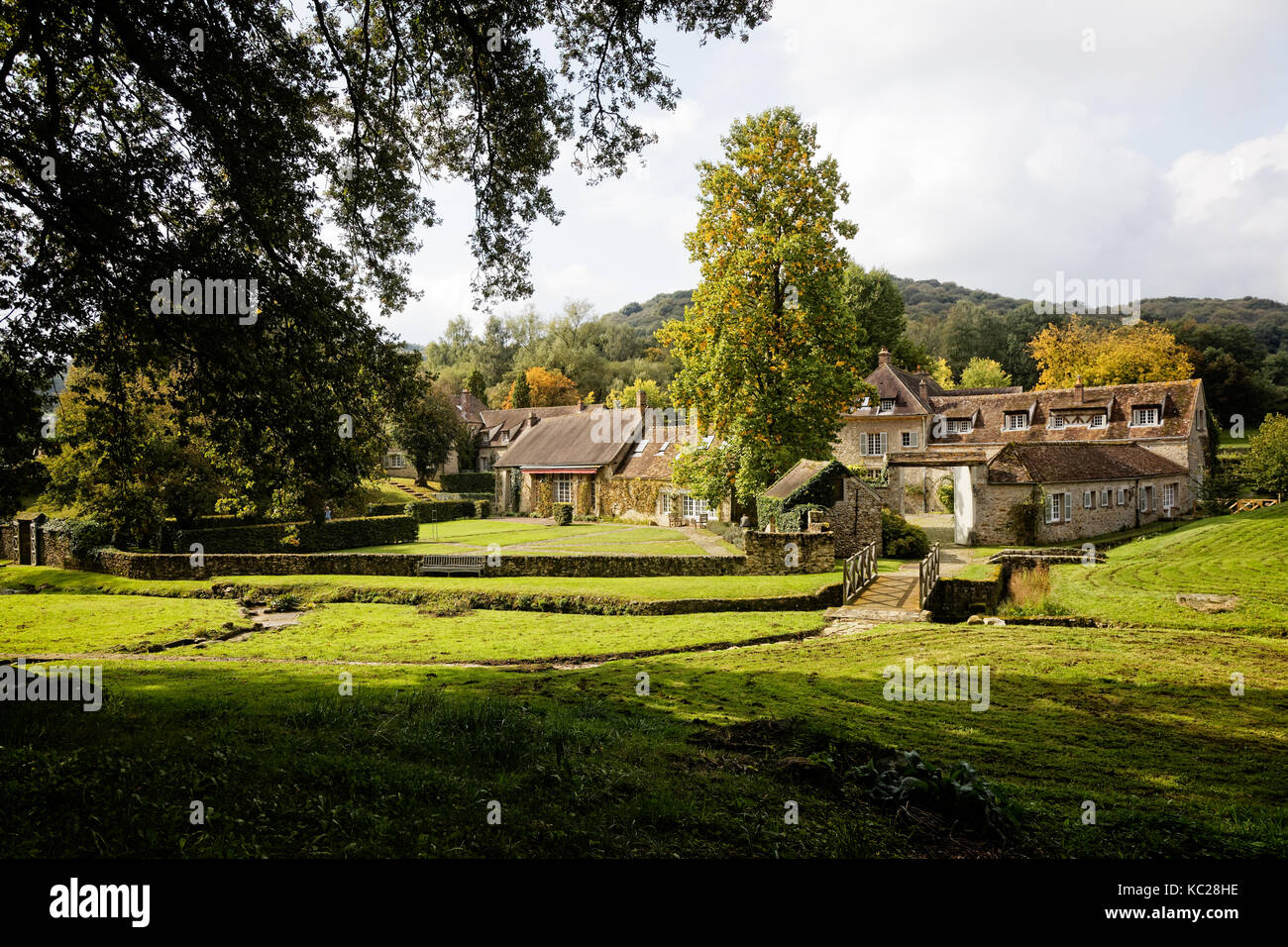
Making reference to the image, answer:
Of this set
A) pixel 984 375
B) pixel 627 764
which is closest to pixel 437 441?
pixel 627 764

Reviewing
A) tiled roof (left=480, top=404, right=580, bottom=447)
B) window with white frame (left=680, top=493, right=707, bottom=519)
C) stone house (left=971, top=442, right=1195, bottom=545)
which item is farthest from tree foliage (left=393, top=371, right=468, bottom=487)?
stone house (left=971, top=442, right=1195, bottom=545)

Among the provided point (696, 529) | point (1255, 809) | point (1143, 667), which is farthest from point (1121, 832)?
point (696, 529)

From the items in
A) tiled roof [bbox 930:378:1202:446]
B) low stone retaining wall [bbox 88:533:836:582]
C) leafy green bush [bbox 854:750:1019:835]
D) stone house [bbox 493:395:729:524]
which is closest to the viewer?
leafy green bush [bbox 854:750:1019:835]

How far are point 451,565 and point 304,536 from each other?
446 inches

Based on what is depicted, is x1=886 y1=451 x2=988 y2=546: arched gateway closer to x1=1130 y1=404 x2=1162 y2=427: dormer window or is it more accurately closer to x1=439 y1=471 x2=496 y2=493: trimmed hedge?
x1=1130 y1=404 x2=1162 y2=427: dormer window

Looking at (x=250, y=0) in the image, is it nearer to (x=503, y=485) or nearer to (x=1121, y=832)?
(x=1121, y=832)

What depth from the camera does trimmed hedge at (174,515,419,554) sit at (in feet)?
102

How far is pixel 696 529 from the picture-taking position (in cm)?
3778

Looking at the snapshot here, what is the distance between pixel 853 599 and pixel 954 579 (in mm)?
3336

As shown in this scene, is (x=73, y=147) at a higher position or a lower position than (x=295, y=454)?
higher

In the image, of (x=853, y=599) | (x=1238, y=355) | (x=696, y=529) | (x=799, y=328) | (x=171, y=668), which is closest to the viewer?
(x=171, y=668)

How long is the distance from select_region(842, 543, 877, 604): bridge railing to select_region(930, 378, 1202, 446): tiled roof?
1006 inches

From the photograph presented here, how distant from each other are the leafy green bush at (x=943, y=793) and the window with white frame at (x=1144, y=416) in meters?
45.2

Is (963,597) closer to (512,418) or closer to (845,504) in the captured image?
(845,504)
